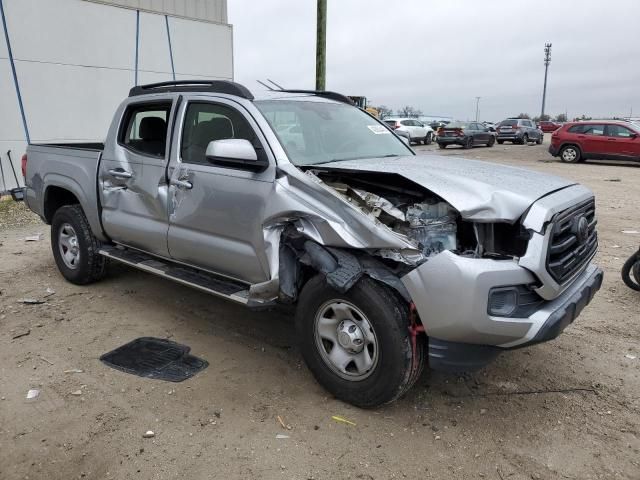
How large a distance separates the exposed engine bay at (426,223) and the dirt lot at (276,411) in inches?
41.5

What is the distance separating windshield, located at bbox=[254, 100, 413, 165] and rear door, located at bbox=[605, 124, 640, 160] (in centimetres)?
1758

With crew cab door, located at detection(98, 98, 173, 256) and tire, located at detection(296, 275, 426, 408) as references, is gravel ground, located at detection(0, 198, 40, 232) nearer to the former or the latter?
crew cab door, located at detection(98, 98, 173, 256)

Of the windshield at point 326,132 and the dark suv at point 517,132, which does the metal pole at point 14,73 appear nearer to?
the windshield at point 326,132

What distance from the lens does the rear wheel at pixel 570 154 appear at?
66.1 ft

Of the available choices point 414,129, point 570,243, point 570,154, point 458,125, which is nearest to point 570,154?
point 570,154

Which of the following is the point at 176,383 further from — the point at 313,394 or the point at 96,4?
the point at 96,4

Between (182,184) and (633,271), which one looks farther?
(633,271)

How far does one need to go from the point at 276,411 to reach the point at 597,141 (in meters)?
19.8

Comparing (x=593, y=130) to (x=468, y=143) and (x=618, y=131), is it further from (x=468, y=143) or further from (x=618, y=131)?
(x=468, y=143)

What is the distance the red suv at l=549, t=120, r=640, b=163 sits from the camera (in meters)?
18.9

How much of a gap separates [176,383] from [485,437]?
2.00m

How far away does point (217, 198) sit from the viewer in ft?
12.4


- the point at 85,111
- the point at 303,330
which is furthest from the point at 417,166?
the point at 85,111

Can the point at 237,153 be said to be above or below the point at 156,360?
above
